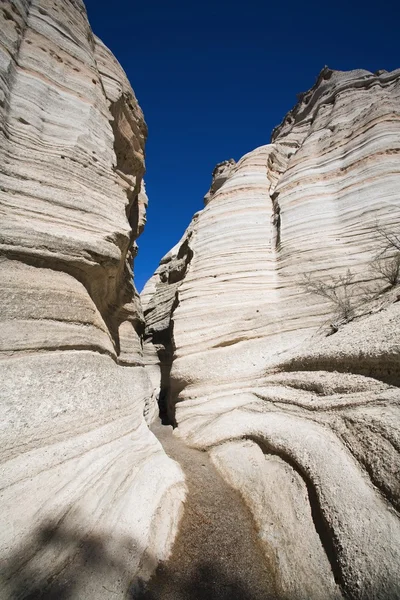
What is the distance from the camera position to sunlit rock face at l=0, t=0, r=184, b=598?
4.97 ft

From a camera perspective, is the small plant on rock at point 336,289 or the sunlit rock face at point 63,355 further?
the small plant on rock at point 336,289

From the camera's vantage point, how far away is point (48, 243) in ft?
10.5

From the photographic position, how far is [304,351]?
3678mm

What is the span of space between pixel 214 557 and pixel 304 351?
8.31 ft

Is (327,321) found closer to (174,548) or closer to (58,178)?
(174,548)

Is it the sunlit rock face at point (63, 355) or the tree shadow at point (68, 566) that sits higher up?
the sunlit rock face at point (63, 355)

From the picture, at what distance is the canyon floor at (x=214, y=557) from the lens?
4.89 ft

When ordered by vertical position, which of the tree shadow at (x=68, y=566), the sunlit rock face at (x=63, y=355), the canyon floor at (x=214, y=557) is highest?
the sunlit rock face at (x=63, y=355)

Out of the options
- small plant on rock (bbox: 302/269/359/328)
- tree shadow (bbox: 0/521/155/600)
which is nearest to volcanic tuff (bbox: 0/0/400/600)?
tree shadow (bbox: 0/521/155/600)

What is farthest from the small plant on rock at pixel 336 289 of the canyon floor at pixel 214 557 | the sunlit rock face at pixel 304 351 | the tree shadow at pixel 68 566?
the tree shadow at pixel 68 566

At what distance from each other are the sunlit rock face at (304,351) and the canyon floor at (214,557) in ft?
0.36

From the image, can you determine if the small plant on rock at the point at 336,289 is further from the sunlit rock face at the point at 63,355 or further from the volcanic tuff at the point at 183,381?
the sunlit rock face at the point at 63,355

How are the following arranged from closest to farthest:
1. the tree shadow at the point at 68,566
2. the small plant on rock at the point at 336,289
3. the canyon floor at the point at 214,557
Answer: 1. the tree shadow at the point at 68,566
2. the canyon floor at the point at 214,557
3. the small plant on rock at the point at 336,289

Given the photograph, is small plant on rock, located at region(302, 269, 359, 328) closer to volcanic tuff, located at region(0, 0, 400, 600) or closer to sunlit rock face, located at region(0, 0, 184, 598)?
volcanic tuff, located at region(0, 0, 400, 600)
